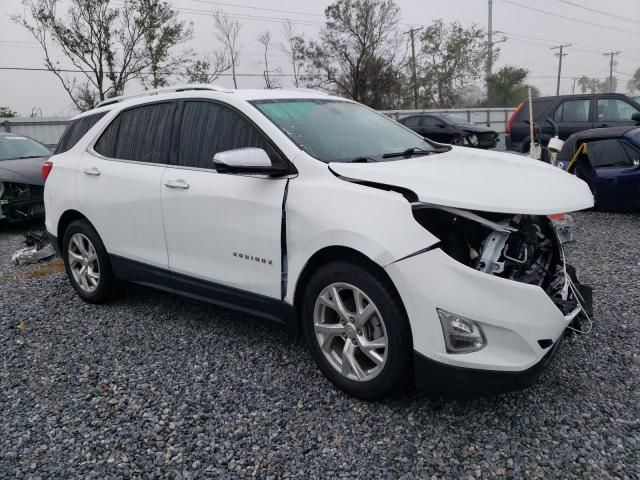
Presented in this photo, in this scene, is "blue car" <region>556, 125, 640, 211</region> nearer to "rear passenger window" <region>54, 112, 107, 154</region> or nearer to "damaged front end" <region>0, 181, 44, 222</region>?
"rear passenger window" <region>54, 112, 107, 154</region>

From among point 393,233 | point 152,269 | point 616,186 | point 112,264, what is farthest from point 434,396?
point 616,186

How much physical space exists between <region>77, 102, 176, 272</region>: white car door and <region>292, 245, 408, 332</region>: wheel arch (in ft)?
4.06

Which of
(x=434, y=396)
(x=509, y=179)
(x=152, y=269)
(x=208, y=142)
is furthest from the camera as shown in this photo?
(x=152, y=269)

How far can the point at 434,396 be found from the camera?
A: 2.90 m

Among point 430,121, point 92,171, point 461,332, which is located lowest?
point 461,332

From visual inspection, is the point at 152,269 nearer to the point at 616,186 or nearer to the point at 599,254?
the point at 599,254

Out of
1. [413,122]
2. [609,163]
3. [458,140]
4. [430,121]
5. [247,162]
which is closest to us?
[247,162]

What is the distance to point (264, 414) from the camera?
9.25 ft

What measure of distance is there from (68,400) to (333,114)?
2.45m

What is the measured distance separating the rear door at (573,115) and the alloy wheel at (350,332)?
9604mm

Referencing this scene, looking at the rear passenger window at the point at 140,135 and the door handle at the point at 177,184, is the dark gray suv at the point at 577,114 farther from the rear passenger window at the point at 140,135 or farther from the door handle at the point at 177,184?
the door handle at the point at 177,184

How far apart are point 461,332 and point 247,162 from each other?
1440 millimetres

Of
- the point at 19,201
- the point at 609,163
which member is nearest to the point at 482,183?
the point at 609,163

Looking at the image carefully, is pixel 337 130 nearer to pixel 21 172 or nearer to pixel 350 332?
pixel 350 332
